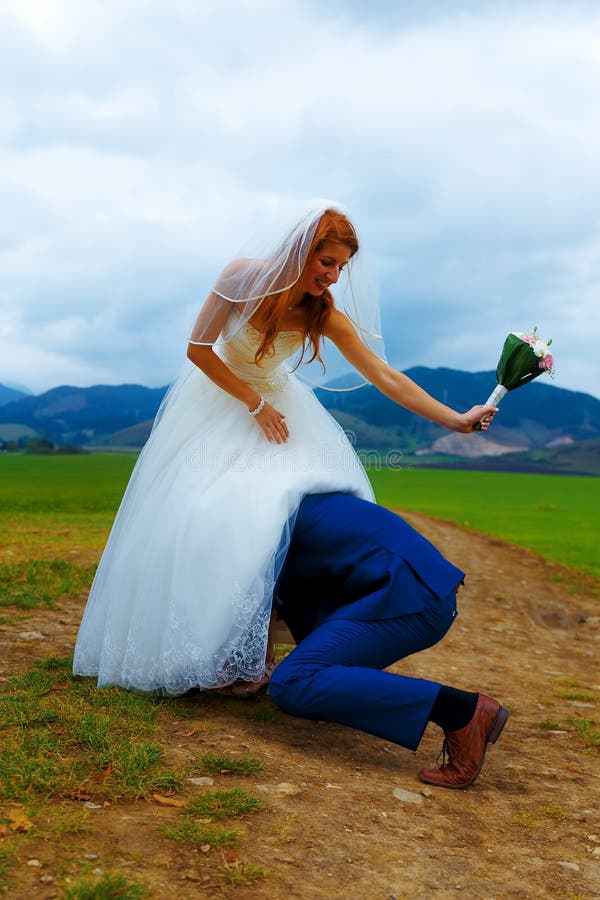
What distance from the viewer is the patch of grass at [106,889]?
243 centimetres

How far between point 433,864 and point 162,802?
42.5 inches

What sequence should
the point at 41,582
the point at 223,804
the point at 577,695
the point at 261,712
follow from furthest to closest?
the point at 41,582, the point at 577,695, the point at 261,712, the point at 223,804

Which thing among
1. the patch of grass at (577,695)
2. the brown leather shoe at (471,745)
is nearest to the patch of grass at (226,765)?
the brown leather shoe at (471,745)

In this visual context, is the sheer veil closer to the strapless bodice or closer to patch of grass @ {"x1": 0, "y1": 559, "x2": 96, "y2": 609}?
the strapless bodice

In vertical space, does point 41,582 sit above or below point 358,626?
below

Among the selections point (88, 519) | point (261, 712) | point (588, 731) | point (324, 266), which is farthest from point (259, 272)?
point (88, 519)

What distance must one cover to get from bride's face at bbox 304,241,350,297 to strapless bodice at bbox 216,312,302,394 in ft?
1.12

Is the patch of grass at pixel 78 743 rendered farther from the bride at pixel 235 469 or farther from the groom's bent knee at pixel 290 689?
the groom's bent knee at pixel 290 689

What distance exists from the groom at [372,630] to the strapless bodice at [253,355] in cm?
86

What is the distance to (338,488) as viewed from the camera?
4.58 meters

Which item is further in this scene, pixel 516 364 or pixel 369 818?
pixel 516 364

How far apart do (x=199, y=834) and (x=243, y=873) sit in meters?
0.26

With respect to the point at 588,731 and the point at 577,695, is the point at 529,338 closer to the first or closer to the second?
the point at 588,731

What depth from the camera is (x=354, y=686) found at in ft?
12.6
